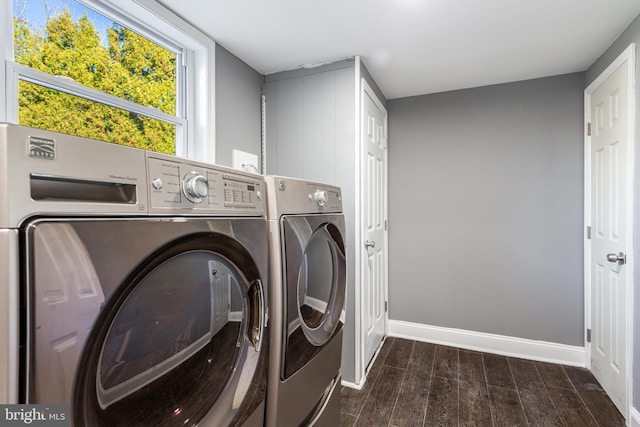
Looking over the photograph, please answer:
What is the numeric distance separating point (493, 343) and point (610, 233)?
47.7 inches

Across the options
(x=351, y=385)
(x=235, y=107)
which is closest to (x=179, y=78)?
(x=235, y=107)

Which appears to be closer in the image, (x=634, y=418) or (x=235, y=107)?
(x=634, y=418)

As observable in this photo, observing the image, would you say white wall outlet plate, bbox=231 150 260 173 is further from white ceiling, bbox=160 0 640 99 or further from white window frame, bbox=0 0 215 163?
white ceiling, bbox=160 0 640 99

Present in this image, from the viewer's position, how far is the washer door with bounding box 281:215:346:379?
3.55 feet

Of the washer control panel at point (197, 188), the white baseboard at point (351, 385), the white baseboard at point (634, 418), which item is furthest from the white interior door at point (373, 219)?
the white baseboard at point (634, 418)

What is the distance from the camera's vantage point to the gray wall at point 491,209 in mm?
2375

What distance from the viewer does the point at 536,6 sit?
157 cm

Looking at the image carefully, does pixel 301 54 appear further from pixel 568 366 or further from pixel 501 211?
pixel 568 366

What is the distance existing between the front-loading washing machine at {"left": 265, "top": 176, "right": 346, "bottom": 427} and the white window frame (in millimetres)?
956

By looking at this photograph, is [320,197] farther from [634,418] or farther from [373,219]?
[634,418]

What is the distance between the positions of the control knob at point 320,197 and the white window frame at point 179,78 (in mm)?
898

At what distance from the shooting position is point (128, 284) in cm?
58

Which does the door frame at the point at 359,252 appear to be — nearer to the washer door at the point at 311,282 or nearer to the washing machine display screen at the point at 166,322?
the washer door at the point at 311,282

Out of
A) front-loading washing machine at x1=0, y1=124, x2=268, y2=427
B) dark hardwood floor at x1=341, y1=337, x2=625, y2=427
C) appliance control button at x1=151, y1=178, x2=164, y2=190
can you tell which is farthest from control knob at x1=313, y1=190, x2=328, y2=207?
dark hardwood floor at x1=341, y1=337, x2=625, y2=427
